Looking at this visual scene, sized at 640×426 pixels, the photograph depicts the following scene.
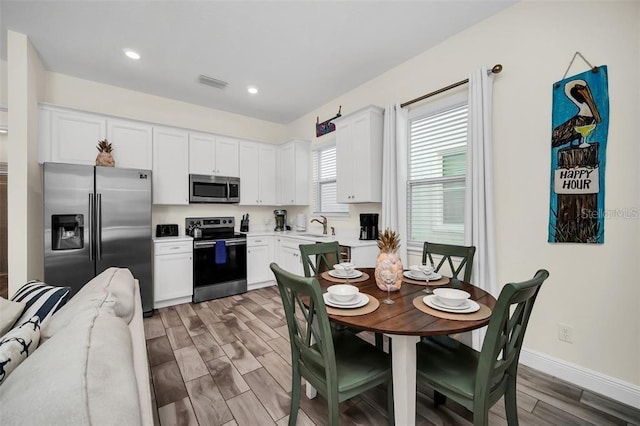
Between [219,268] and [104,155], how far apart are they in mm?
2022

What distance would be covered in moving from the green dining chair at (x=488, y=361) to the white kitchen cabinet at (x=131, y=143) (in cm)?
394

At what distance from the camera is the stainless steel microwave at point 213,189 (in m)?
3.99

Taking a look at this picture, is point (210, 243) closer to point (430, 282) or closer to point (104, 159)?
point (104, 159)

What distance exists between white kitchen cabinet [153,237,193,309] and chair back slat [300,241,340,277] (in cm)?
215

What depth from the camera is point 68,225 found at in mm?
2918

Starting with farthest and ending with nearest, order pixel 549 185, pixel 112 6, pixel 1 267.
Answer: pixel 1 267 < pixel 112 6 < pixel 549 185

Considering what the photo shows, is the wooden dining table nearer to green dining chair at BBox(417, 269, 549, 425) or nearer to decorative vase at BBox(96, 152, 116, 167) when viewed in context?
green dining chair at BBox(417, 269, 549, 425)

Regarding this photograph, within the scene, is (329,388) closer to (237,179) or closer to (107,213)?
(107,213)

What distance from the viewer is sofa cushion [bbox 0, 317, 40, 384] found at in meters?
0.73

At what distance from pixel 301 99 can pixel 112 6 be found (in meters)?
2.42

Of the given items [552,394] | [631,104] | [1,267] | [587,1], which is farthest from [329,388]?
[1,267]

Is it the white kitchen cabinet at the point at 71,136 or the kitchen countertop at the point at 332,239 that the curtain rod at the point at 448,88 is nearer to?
the kitchen countertop at the point at 332,239

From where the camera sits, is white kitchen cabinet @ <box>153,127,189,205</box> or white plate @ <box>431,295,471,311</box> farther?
white kitchen cabinet @ <box>153,127,189,205</box>

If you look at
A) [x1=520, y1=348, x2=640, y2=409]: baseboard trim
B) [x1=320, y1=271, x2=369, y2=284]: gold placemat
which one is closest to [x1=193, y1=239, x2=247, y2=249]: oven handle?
[x1=320, y1=271, x2=369, y2=284]: gold placemat
